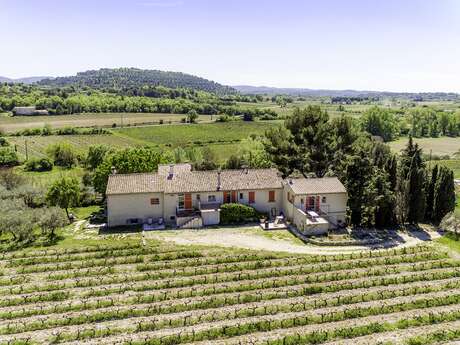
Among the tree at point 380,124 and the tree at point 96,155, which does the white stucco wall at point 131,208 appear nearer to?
the tree at point 96,155

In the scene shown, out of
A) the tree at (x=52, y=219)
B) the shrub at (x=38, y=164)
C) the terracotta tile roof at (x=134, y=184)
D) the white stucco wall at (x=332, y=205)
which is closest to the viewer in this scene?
the tree at (x=52, y=219)

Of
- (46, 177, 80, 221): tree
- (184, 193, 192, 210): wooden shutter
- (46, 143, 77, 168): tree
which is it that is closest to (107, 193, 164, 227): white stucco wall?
(184, 193, 192, 210): wooden shutter

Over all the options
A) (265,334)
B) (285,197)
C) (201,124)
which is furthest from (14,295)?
(201,124)

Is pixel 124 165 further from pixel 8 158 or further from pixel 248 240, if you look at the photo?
pixel 8 158

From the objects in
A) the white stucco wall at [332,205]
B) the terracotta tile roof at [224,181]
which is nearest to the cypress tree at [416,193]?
the white stucco wall at [332,205]

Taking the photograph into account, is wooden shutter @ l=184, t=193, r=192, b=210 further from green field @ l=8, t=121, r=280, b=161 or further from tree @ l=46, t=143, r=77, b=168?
tree @ l=46, t=143, r=77, b=168

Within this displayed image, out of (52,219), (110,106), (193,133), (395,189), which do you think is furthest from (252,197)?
(110,106)

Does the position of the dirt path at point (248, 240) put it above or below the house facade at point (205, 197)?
below
